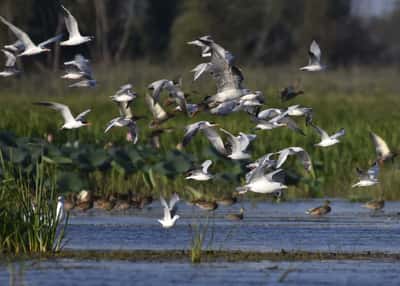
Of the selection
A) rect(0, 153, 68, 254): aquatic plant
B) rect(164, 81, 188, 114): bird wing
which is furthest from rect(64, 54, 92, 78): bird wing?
rect(0, 153, 68, 254): aquatic plant

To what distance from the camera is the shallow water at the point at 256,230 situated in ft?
50.5

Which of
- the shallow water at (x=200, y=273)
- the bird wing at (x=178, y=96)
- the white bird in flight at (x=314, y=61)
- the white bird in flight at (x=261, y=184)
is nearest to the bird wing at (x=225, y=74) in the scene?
the bird wing at (x=178, y=96)

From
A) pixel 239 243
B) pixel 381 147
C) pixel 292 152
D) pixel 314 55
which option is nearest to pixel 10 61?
pixel 292 152

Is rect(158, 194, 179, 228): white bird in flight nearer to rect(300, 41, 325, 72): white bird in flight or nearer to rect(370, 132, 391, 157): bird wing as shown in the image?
rect(300, 41, 325, 72): white bird in flight

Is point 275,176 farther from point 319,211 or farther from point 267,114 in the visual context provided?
point 319,211

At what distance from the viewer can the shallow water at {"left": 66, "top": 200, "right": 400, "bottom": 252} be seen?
606 inches

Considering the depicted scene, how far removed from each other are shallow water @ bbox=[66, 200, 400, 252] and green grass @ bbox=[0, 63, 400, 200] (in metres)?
1.74

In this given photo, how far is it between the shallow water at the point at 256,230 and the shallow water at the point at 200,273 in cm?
130

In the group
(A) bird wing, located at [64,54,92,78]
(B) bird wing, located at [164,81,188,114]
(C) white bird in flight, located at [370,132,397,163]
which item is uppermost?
(A) bird wing, located at [64,54,92,78]

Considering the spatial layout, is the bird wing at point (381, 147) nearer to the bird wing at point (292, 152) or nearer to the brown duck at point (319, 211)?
the brown duck at point (319, 211)

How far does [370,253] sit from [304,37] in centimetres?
4410

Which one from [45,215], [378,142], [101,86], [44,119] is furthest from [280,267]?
[101,86]

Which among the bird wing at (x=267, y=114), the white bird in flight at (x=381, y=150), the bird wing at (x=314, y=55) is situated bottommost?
the white bird in flight at (x=381, y=150)

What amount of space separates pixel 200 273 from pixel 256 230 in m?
4.12
